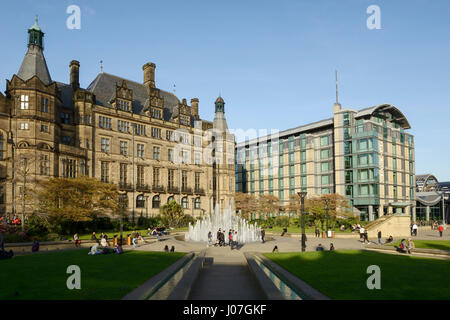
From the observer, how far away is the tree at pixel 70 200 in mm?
39125

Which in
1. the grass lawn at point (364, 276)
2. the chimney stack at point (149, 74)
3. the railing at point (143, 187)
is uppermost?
the chimney stack at point (149, 74)

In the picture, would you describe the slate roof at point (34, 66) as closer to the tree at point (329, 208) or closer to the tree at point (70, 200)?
the tree at point (70, 200)

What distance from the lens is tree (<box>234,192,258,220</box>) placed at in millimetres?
76625

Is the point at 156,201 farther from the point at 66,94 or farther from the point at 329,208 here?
the point at 329,208

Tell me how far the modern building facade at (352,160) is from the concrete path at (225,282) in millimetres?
54880

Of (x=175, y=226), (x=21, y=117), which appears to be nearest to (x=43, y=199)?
(x=21, y=117)

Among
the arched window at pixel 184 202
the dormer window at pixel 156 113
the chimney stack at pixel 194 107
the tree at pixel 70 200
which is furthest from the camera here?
the chimney stack at pixel 194 107

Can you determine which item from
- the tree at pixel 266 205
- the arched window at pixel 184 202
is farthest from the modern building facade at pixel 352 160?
the arched window at pixel 184 202

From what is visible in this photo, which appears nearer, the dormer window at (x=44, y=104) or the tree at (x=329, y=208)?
the dormer window at (x=44, y=104)

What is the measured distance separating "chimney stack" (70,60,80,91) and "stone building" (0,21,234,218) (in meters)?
0.17

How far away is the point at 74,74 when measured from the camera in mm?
60094

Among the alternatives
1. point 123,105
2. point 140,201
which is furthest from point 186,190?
point 123,105

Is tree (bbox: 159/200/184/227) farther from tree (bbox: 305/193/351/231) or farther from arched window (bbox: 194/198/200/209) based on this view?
tree (bbox: 305/193/351/231)
